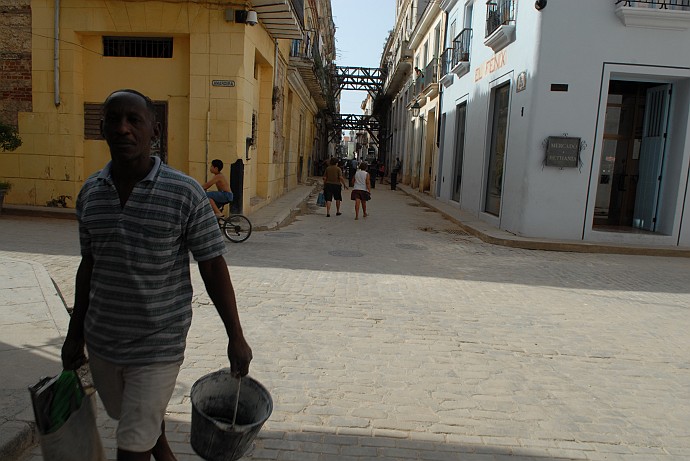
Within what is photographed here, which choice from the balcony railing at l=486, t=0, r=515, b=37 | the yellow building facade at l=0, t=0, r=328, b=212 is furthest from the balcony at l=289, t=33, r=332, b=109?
the balcony railing at l=486, t=0, r=515, b=37

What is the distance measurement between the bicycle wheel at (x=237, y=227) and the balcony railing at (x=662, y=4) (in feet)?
27.5

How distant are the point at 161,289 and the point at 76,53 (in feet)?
38.6

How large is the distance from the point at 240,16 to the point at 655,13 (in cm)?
822

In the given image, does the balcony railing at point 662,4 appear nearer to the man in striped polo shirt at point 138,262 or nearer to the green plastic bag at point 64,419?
the man in striped polo shirt at point 138,262

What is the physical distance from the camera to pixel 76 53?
12094mm

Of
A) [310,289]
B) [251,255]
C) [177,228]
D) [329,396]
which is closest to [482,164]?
[251,255]

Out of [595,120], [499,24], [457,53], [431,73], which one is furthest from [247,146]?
[431,73]

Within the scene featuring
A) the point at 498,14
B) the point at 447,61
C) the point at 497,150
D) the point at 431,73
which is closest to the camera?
the point at 498,14

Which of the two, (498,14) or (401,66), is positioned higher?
(401,66)

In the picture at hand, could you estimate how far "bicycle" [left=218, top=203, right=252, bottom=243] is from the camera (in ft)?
33.2

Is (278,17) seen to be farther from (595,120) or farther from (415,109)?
(415,109)

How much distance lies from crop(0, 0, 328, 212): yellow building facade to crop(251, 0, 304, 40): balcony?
18.2 inches

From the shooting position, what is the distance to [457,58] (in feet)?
62.3

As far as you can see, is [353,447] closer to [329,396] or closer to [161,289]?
[329,396]
